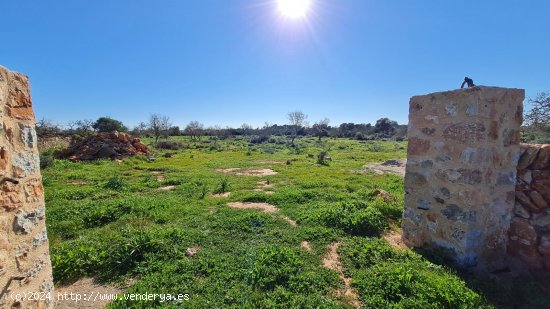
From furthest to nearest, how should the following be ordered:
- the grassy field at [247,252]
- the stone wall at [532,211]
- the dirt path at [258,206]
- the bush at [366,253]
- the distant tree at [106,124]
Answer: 1. the distant tree at [106,124]
2. the dirt path at [258,206]
3. the bush at [366,253]
4. the stone wall at [532,211]
5. the grassy field at [247,252]

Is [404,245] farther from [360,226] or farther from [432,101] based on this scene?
[432,101]

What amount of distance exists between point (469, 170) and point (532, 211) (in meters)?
1.23

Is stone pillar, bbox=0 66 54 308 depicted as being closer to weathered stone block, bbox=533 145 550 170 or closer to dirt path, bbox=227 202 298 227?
dirt path, bbox=227 202 298 227

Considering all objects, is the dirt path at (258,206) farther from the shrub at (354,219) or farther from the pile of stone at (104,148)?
the pile of stone at (104,148)

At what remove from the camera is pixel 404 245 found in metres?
4.42

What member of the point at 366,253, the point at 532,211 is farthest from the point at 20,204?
the point at 532,211

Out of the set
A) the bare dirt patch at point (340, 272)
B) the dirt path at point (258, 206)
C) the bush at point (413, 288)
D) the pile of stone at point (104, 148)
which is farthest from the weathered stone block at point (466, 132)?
the pile of stone at point (104, 148)

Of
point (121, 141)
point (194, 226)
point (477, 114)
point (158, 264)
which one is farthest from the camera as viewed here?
point (121, 141)

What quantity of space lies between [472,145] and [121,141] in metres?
19.3

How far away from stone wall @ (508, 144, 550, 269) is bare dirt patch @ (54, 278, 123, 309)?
5433 mm

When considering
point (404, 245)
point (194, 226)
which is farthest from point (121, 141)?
point (404, 245)

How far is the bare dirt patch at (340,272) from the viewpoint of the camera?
9.83ft

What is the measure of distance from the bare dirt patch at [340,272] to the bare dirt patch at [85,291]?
269 cm

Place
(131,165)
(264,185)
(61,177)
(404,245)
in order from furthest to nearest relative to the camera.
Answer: (131,165)
(61,177)
(264,185)
(404,245)
